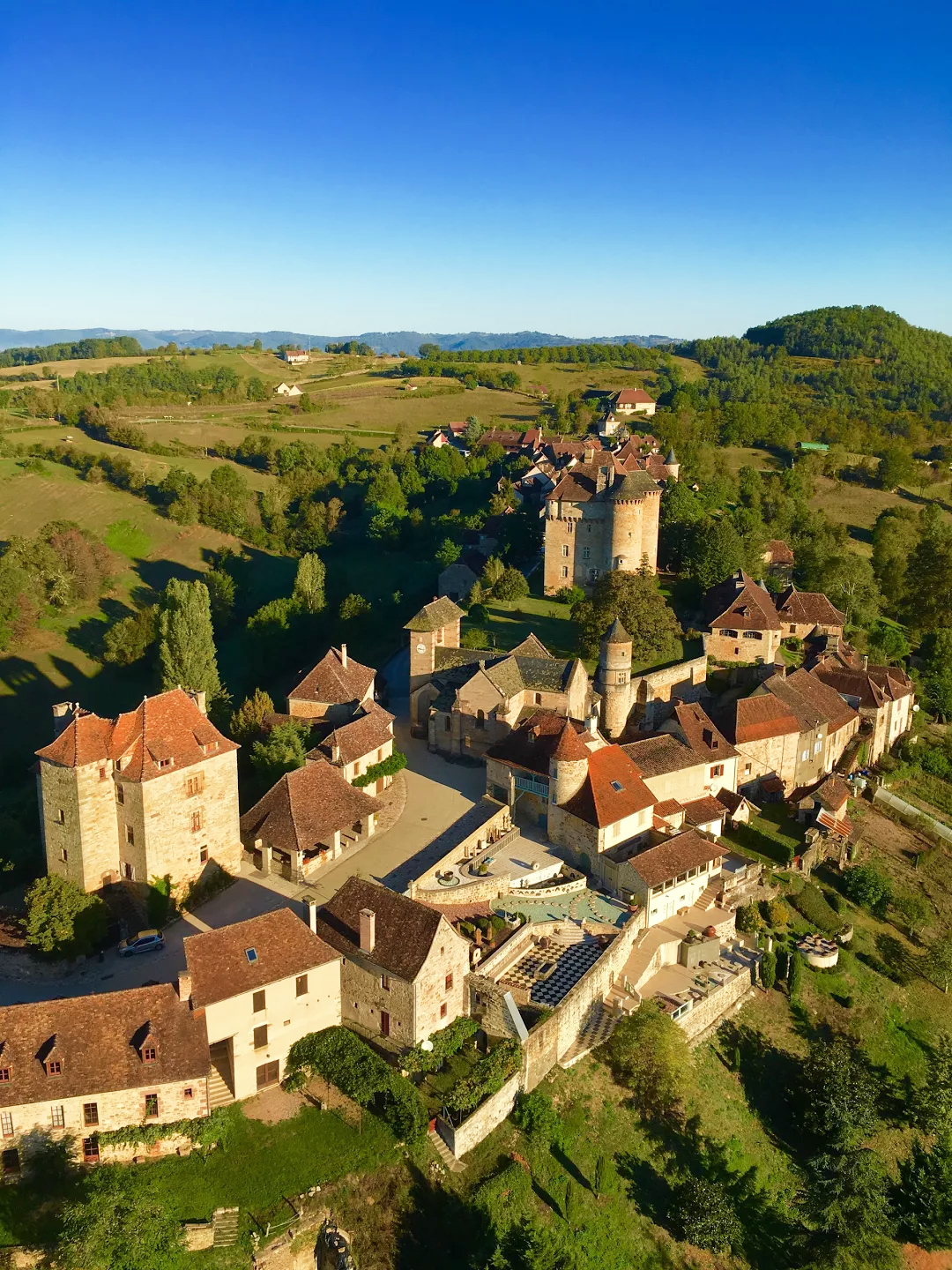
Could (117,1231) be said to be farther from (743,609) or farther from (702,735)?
(743,609)

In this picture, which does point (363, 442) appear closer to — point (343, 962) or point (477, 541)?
point (477, 541)

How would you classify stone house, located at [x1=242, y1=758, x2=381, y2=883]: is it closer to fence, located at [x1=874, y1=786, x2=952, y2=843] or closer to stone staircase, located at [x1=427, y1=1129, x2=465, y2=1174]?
stone staircase, located at [x1=427, y1=1129, x2=465, y2=1174]

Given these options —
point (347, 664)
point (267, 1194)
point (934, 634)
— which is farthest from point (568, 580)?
point (267, 1194)

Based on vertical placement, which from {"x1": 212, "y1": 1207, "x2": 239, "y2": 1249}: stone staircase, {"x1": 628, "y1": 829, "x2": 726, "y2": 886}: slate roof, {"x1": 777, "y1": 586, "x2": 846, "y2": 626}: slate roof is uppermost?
{"x1": 777, "y1": 586, "x2": 846, "y2": 626}: slate roof

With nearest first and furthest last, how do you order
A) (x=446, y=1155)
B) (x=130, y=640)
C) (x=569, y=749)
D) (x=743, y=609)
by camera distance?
(x=446, y=1155)
(x=569, y=749)
(x=743, y=609)
(x=130, y=640)

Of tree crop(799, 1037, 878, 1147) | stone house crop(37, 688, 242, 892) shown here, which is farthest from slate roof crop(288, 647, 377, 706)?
tree crop(799, 1037, 878, 1147)

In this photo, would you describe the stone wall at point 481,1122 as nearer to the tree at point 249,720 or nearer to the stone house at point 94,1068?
the stone house at point 94,1068


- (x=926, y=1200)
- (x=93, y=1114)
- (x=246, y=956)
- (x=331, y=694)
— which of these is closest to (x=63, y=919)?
(x=246, y=956)
